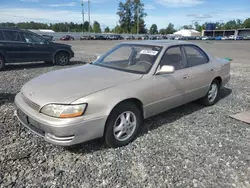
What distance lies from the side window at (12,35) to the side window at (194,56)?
7.30 metres

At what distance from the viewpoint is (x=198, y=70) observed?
13.6 feet

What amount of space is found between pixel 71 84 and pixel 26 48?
6925mm

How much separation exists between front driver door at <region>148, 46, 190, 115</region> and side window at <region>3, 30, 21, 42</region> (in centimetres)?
728

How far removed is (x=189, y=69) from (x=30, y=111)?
282 cm

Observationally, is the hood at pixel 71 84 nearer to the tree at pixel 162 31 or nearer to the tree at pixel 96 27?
the tree at pixel 96 27

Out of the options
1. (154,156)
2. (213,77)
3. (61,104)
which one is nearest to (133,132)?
(154,156)

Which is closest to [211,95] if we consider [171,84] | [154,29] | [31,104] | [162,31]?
[171,84]

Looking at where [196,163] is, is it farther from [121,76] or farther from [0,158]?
[0,158]

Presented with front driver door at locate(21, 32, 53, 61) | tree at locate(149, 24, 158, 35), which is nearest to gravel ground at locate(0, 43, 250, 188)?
front driver door at locate(21, 32, 53, 61)

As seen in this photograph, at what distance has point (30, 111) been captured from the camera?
2.72 m

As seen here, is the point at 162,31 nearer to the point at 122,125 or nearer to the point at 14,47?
the point at 14,47

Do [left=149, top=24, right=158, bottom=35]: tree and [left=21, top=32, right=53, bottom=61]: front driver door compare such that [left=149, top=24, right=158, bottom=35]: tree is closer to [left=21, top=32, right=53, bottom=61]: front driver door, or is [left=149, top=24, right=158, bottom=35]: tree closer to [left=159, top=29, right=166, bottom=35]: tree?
[left=159, top=29, right=166, bottom=35]: tree

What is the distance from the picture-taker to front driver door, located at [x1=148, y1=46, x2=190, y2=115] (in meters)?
3.36

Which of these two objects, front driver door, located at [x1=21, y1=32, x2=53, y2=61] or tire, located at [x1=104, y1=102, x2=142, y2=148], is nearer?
tire, located at [x1=104, y1=102, x2=142, y2=148]
